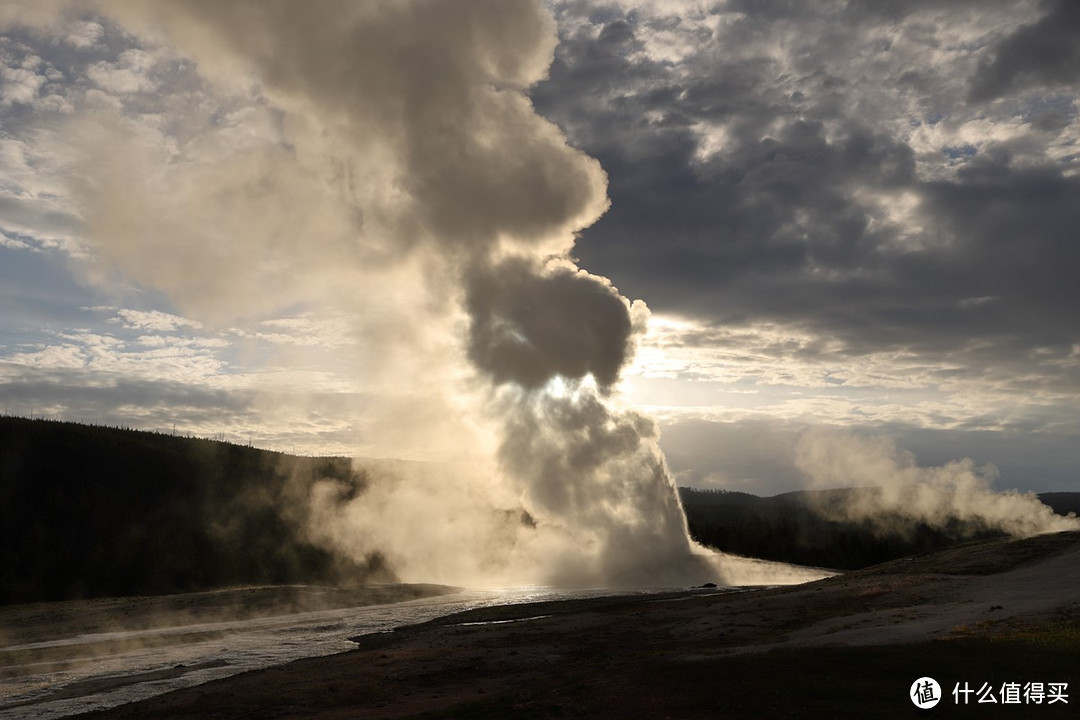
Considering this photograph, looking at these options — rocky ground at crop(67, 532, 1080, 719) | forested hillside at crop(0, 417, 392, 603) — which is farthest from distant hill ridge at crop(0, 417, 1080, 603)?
rocky ground at crop(67, 532, 1080, 719)

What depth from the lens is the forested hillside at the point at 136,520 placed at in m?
83.0

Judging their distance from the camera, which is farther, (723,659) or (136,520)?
(136,520)

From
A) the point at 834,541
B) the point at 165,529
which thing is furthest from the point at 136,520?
the point at 834,541

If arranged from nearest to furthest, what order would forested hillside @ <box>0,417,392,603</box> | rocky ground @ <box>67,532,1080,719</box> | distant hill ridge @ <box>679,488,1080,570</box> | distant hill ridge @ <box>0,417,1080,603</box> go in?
rocky ground @ <box>67,532,1080,719</box>
forested hillside @ <box>0,417,392,603</box>
distant hill ridge @ <box>0,417,1080,603</box>
distant hill ridge @ <box>679,488,1080,570</box>

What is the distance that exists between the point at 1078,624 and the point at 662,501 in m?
42.8

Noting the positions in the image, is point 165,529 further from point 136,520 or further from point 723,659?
point 723,659

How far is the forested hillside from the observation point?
83000mm

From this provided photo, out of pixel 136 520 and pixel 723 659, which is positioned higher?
pixel 136 520

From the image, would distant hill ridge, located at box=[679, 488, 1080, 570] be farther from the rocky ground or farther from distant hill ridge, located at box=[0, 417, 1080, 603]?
the rocky ground

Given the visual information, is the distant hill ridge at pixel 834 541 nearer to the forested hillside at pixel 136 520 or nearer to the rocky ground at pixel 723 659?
the forested hillside at pixel 136 520

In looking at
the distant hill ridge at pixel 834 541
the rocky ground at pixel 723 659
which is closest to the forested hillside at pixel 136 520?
the distant hill ridge at pixel 834 541

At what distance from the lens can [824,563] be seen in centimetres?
9669

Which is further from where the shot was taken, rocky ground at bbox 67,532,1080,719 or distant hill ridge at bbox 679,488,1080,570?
distant hill ridge at bbox 679,488,1080,570

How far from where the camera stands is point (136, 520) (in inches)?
3725
